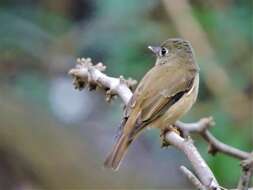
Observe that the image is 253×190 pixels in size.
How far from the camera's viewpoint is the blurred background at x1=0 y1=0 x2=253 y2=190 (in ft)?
16.4

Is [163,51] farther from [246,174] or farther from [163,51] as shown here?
[246,174]

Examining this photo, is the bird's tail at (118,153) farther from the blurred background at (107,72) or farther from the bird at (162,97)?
the blurred background at (107,72)

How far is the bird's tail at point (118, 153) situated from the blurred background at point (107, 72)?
4.94 feet

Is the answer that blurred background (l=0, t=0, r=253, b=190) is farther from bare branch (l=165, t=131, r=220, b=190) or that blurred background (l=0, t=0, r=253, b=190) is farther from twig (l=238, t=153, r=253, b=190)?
twig (l=238, t=153, r=253, b=190)

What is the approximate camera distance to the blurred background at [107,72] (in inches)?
197

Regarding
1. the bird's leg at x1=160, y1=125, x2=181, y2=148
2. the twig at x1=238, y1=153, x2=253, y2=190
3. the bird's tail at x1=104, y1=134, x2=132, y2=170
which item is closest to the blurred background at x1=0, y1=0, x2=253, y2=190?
the bird's leg at x1=160, y1=125, x2=181, y2=148

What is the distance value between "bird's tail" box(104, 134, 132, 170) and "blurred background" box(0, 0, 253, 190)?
4.94ft

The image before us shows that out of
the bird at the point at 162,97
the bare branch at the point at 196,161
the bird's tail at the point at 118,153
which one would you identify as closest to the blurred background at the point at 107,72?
the bird at the point at 162,97

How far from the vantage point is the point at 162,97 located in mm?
3512

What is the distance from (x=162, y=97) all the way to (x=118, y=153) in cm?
44

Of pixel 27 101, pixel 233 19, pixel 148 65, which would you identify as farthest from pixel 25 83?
pixel 233 19

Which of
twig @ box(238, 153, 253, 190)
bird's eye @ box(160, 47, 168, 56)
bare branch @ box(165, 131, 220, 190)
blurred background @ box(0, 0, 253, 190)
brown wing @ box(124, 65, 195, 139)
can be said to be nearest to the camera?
twig @ box(238, 153, 253, 190)

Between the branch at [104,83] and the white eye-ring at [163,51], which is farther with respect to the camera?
the white eye-ring at [163,51]

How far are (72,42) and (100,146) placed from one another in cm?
84
